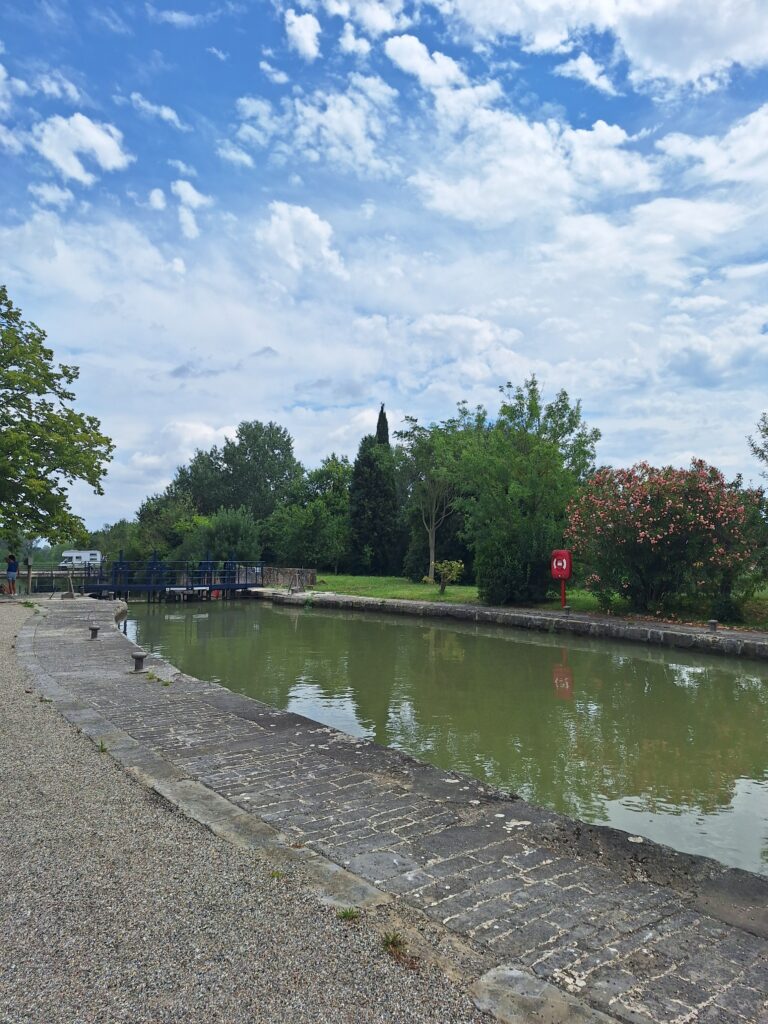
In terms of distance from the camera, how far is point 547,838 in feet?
11.9

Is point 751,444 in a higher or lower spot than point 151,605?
higher

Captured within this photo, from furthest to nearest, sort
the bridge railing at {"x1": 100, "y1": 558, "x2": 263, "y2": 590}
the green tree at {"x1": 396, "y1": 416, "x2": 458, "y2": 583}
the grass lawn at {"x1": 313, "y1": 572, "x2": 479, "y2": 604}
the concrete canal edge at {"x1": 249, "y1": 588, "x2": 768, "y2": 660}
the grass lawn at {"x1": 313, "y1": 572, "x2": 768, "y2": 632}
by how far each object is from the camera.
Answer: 1. the green tree at {"x1": 396, "y1": 416, "x2": 458, "y2": 583}
2. the bridge railing at {"x1": 100, "y1": 558, "x2": 263, "y2": 590}
3. the grass lawn at {"x1": 313, "y1": 572, "x2": 479, "y2": 604}
4. the grass lawn at {"x1": 313, "y1": 572, "x2": 768, "y2": 632}
5. the concrete canal edge at {"x1": 249, "y1": 588, "x2": 768, "y2": 660}

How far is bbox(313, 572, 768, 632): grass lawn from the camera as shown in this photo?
614 inches

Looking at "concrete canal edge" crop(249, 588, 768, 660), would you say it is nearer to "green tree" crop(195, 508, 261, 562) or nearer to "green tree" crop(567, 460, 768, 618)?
"green tree" crop(567, 460, 768, 618)

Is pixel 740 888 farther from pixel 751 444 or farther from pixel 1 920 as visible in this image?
pixel 751 444

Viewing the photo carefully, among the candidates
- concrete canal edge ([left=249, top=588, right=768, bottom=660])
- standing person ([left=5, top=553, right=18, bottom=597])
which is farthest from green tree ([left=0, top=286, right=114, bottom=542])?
concrete canal edge ([left=249, top=588, right=768, bottom=660])

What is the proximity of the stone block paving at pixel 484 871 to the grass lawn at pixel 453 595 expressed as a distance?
12597 millimetres

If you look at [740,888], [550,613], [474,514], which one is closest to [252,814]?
[740,888]

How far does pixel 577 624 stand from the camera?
15.9 m

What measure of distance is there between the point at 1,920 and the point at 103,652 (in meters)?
8.18

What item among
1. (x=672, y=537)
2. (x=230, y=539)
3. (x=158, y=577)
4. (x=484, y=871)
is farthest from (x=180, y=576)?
(x=484, y=871)

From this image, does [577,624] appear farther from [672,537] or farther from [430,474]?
[430,474]

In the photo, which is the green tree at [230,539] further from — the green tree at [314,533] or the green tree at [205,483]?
the green tree at [205,483]

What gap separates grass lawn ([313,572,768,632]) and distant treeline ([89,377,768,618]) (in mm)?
506
